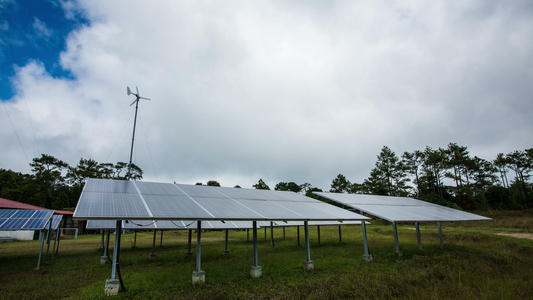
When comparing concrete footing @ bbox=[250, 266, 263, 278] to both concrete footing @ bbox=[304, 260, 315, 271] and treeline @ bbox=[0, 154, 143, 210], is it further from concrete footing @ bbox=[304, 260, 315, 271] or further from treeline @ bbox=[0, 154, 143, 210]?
treeline @ bbox=[0, 154, 143, 210]

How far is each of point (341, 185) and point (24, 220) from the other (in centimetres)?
7535

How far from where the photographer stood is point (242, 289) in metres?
8.27

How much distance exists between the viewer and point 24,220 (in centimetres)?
1320

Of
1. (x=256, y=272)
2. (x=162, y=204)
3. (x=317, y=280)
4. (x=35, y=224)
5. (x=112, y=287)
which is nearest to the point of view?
(x=112, y=287)

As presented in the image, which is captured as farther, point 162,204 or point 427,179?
point 427,179

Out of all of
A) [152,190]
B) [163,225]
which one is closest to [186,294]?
[152,190]

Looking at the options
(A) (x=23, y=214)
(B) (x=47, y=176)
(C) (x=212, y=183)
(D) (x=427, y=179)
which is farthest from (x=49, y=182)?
(D) (x=427, y=179)

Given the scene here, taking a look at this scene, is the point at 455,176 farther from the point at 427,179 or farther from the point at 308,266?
the point at 308,266

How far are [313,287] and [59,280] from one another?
1039 cm

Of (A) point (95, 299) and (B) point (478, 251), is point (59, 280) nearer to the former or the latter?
(A) point (95, 299)

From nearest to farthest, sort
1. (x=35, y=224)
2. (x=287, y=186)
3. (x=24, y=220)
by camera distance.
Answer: (x=35, y=224), (x=24, y=220), (x=287, y=186)

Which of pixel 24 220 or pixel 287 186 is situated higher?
pixel 287 186

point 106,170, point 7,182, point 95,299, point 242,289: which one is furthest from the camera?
point 106,170

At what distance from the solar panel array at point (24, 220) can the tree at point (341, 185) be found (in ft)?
241
